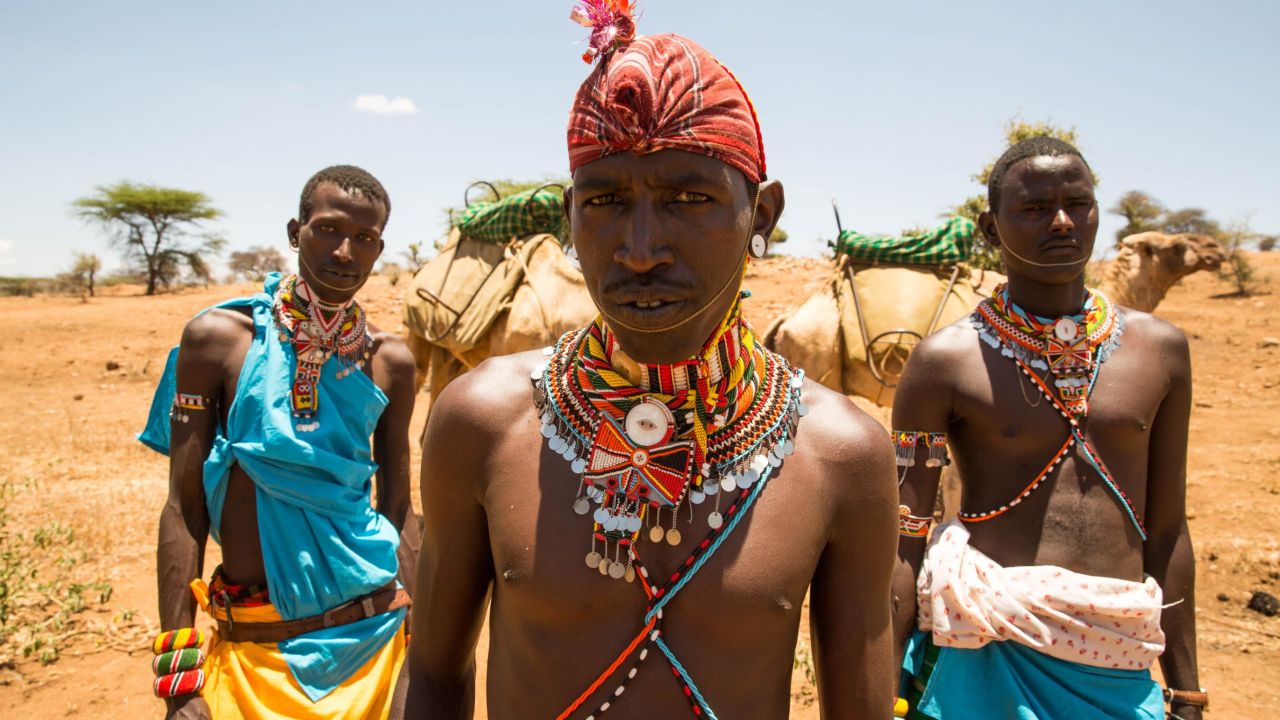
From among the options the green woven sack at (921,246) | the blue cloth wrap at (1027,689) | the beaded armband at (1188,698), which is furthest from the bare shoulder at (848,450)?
the green woven sack at (921,246)

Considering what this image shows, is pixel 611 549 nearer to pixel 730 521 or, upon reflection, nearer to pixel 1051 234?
pixel 730 521

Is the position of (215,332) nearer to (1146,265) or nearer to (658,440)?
(658,440)

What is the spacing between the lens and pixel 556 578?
146 centimetres

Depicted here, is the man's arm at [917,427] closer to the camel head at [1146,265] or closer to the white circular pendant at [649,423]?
the white circular pendant at [649,423]

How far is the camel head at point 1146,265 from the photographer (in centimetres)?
689

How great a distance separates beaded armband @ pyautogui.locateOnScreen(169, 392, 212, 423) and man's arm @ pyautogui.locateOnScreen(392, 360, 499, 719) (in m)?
→ 1.75

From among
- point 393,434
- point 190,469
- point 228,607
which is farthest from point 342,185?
point 228,607

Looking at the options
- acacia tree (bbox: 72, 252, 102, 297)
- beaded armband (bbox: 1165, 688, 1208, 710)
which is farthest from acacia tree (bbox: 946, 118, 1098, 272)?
acacia tree (bbox: 72, 252, 102, 297)

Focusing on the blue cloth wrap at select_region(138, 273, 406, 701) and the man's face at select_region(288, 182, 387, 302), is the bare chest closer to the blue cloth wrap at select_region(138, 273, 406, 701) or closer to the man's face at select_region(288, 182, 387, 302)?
the blue cloth wrap at select_region(138, 273, 406, 701)

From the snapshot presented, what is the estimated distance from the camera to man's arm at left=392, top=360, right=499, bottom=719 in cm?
158

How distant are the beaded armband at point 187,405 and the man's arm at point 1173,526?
3151 millimetres

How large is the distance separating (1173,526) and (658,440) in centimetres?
210

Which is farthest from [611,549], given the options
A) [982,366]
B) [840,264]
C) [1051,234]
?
[840,264]

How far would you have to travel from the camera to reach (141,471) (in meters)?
9.02
